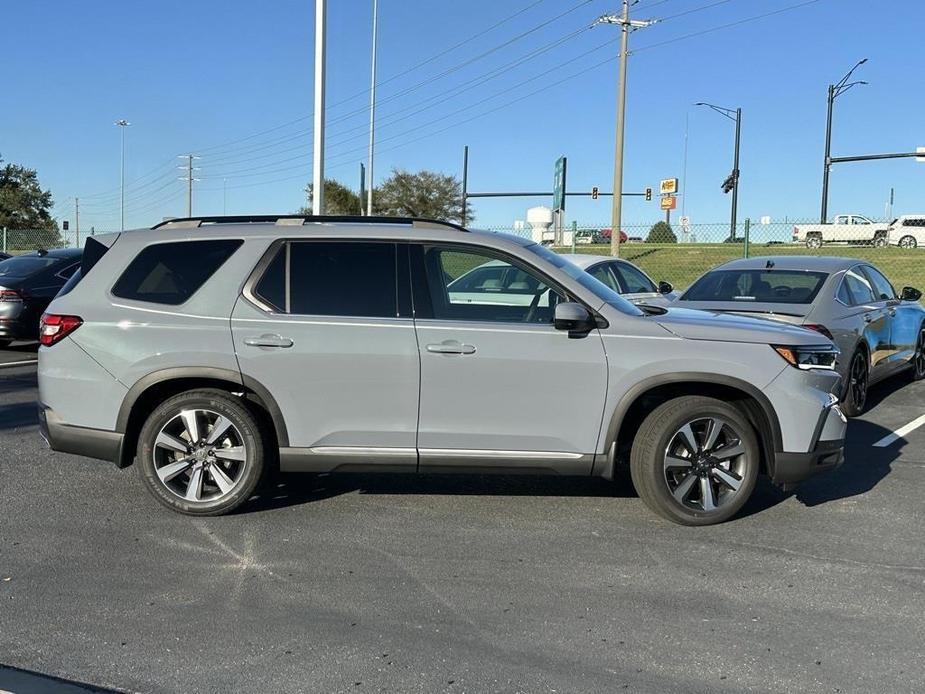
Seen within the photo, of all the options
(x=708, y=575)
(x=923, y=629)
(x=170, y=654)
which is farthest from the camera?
(x=708, y=575)

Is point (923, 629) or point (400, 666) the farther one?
point (923, 629)

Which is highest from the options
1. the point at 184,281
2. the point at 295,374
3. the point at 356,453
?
the point at 184,281

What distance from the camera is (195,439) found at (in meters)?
5.20

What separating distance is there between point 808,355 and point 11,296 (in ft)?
35.7

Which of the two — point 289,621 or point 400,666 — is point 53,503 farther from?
point 400,666

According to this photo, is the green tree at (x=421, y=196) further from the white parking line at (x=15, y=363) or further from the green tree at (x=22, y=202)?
the white parking line at (x=15, y=363)

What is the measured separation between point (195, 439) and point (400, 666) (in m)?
2.32

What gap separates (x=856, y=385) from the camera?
851 cm

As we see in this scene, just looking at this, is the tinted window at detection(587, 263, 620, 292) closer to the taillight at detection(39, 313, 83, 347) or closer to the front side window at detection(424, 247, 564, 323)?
the front side window at detection(424, 247, 564, 323)

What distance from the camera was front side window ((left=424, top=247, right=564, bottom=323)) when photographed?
5.12 m

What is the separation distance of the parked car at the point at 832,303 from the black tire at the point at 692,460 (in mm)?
2767

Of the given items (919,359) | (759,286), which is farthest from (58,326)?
(919,359)

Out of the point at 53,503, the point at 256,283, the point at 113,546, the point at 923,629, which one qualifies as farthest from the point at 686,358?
the point at 53,503

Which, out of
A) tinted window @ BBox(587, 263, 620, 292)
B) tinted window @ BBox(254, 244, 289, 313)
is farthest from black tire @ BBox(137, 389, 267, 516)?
tinted window @ BBox(587, 263, 620, 292)
